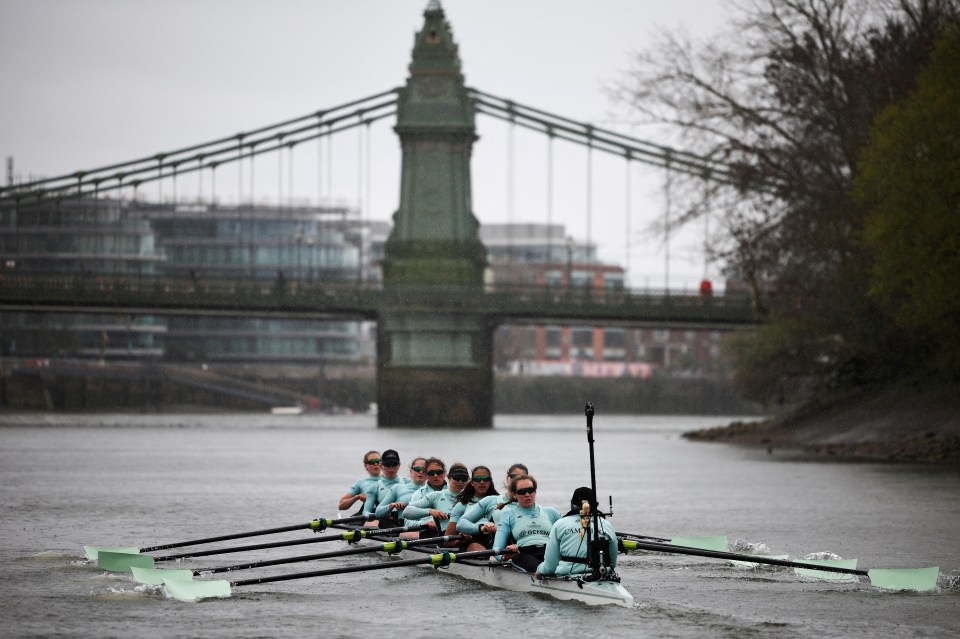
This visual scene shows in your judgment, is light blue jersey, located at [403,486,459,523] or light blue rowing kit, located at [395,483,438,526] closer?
light blue jersey, located at [403,486,459,523]

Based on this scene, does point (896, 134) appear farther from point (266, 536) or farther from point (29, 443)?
point (29, 443)

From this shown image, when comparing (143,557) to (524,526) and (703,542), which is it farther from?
(703,542)

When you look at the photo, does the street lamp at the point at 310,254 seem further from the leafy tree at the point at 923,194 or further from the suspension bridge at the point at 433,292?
the leafy tree at the point at 923,194

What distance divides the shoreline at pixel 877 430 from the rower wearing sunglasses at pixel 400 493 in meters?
27.9

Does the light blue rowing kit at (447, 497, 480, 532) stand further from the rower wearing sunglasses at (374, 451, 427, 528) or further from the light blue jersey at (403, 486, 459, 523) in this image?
the rower wearing sunglasses at (374, 451, 427, 528)

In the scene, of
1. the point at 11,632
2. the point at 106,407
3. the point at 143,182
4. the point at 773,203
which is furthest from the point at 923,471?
the point at 106,407

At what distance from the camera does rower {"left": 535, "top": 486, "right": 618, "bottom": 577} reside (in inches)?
771

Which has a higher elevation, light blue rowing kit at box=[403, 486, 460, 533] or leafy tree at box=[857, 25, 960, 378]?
leafy tree at box=[857, 25, 960, 378]

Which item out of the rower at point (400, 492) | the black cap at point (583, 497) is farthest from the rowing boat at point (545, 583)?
the rower at point (400, 492)

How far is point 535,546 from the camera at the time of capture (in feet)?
70.3

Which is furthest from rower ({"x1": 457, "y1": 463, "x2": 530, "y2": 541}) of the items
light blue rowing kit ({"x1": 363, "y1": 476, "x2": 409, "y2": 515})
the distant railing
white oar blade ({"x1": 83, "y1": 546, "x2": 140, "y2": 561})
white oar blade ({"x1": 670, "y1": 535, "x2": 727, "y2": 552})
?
the distant railing

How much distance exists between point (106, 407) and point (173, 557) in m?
99.9

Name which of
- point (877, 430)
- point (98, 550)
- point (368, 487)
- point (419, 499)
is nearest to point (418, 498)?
point (419, 499)

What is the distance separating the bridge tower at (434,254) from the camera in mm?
87188
